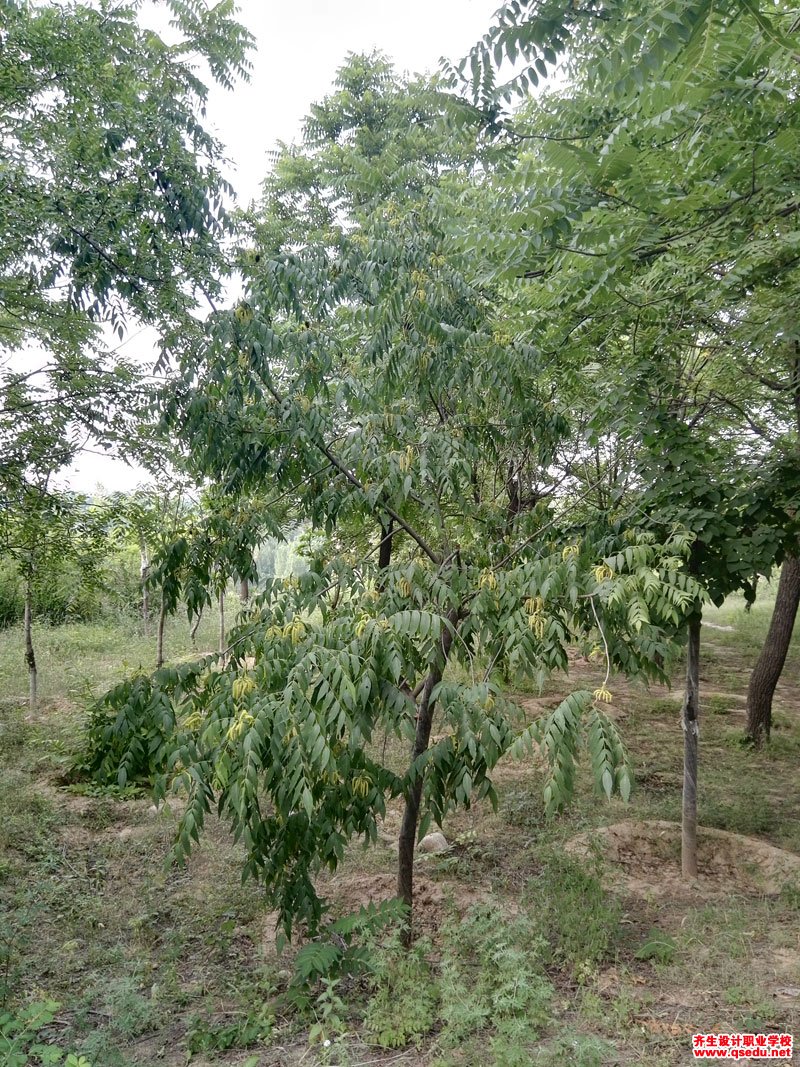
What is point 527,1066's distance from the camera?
2787mm

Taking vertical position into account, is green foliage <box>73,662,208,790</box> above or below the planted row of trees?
below

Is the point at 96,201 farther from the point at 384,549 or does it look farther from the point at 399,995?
the point at 399,995

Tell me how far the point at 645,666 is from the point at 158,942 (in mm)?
3535

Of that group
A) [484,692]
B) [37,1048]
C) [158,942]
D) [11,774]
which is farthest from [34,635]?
[484,692]

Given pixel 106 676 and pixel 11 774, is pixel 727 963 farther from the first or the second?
pixel 106 676

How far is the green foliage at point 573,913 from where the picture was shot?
3883 millimetres

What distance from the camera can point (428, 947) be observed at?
12.6 feet

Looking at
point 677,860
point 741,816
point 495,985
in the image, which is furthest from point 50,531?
point 741,816

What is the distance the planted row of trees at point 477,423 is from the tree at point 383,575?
2 centimetres

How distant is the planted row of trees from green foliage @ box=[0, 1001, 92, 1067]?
3.21 ft

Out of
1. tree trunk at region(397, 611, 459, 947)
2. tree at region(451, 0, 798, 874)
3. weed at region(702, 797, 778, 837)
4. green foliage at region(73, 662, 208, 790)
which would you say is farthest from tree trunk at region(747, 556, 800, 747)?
green foliage at region(73, 662, 208, 790)

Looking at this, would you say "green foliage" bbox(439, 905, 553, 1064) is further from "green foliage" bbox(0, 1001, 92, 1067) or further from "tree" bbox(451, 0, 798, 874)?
"tree" bbox(451, 0, 798, 874)

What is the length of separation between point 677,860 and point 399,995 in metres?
2.72

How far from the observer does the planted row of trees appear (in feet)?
8.32
